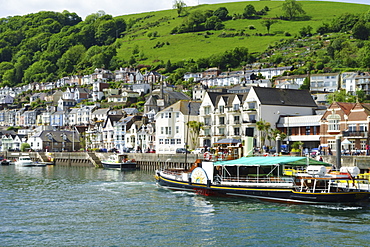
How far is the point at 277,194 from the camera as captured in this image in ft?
148

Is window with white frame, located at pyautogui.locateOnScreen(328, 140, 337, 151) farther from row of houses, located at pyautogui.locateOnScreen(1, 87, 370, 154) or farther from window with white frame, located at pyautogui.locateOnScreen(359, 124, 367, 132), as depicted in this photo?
window with white frame, located at pyautogui.locateOnScreen(359, 124, 367, 132)

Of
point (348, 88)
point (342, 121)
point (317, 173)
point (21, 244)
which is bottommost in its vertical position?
point (21, 244)

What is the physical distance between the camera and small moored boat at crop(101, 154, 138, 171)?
92.4m

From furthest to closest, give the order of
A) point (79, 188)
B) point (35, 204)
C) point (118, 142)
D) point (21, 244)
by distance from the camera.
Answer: point (118, 142) < point (79, 188) < point (35, 204) < point (21, 244)

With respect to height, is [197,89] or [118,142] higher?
[197,89]

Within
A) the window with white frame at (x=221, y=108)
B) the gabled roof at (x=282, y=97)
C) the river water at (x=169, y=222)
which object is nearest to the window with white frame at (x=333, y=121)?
the gabled roof at (x=282, y=97)

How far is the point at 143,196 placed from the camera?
5162 centimetres

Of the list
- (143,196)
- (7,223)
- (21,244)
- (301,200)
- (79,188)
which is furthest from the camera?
(79,188)

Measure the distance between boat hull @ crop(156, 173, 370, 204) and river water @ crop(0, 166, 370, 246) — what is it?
0.69m

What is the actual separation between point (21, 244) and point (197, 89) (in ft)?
502

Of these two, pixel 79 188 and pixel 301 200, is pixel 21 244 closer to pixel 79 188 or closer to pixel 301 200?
pixel 301 200

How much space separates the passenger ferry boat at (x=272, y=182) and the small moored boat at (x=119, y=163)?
35.5 meters

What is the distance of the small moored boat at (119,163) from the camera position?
92.4 metres

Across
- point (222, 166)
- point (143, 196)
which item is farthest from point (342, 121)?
point (143, 196)
